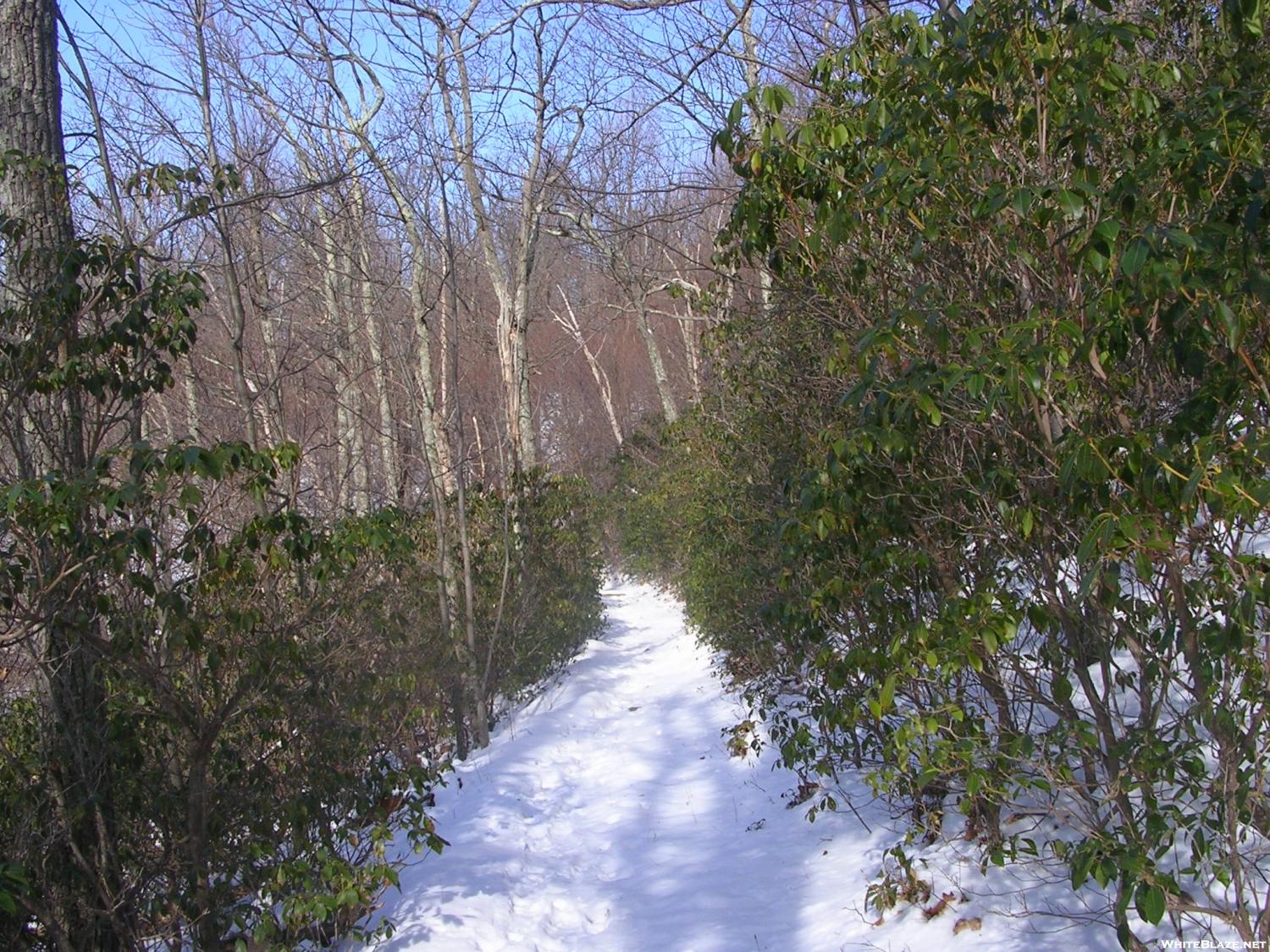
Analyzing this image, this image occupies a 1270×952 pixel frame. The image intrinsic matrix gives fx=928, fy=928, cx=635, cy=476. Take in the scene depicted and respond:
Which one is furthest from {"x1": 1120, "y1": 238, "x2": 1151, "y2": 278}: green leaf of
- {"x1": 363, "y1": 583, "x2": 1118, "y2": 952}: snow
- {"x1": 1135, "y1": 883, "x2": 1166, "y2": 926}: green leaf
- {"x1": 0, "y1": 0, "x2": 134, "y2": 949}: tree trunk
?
{"x1": 0, "y1": 0, "x2": 134, "y2": 949}: tree trunk

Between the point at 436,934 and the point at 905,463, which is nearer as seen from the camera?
the point at 905,463

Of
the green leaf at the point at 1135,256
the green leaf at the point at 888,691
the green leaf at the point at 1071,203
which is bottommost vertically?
the green leaf at the point at 888,691

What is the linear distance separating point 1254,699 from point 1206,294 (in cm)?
104

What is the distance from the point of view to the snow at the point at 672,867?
13.3 ft

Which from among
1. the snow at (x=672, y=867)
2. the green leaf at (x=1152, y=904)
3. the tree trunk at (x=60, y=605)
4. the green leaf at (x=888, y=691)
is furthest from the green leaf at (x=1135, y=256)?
the tree trunk at (x=60, y=605)

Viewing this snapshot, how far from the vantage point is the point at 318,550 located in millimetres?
3680

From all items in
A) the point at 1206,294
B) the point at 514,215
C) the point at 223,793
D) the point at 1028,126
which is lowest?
the point at 223,793

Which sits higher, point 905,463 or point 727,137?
point 727,137

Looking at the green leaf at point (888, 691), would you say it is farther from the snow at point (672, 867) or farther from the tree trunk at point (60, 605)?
the tree trunk at point (60, 605)

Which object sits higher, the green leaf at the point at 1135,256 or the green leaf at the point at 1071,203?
the green leaf at the point at 1071,203

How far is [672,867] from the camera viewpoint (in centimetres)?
549

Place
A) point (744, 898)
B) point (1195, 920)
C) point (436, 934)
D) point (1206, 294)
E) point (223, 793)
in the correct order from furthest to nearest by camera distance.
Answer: point (744, 898) < point (436, 934) < point (223, 793) < point (1195, 920) < point (1206, 294)

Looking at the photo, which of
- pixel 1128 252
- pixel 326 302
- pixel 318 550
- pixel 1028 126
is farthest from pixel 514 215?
pixel 1128 252

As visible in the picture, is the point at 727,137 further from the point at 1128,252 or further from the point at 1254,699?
the point at 1254,699
